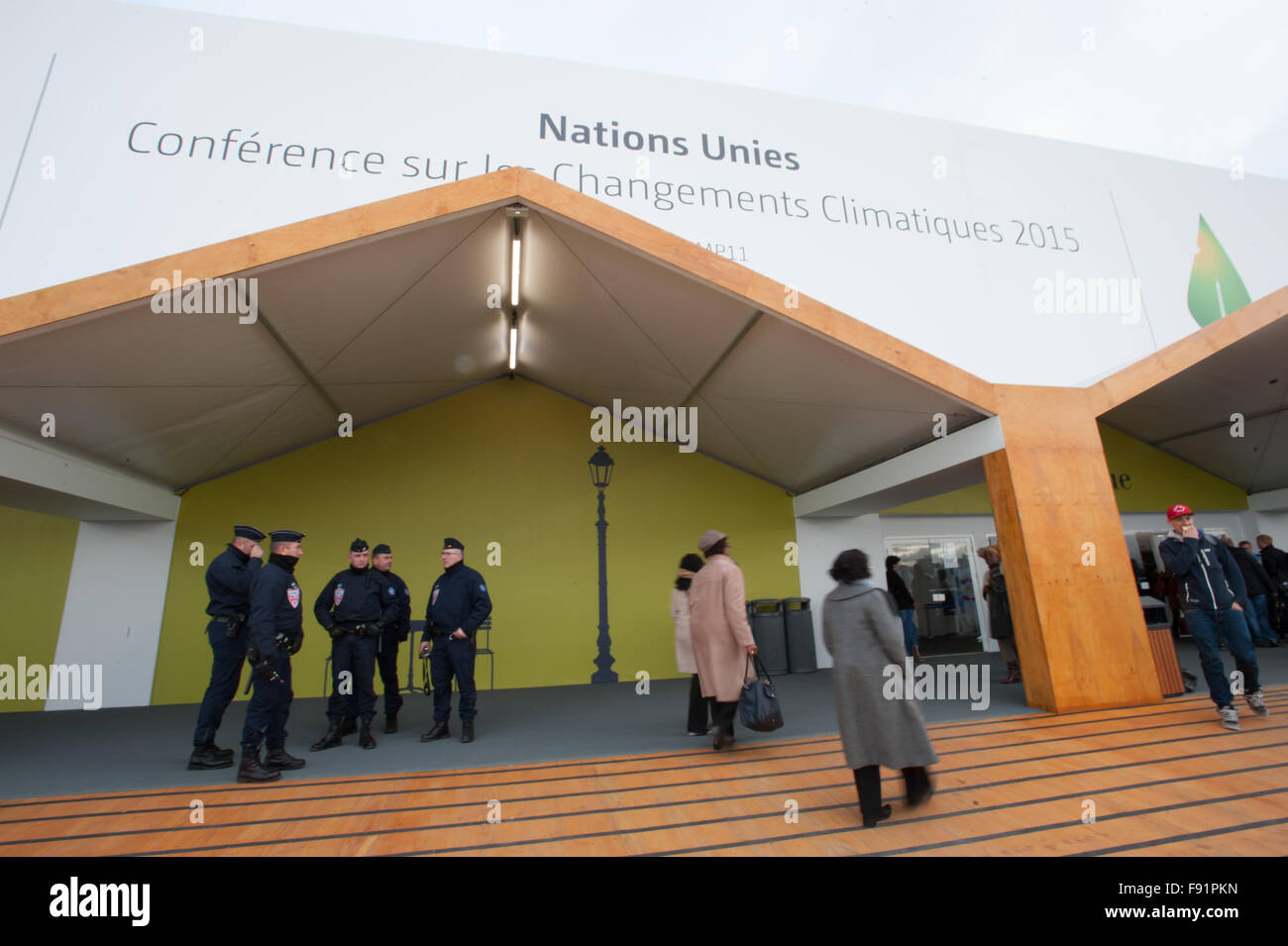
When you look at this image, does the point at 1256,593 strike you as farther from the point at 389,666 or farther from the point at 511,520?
the point at 389,666

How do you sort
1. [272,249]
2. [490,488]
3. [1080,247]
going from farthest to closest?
[1080,247] → [490,488] → [272,249]

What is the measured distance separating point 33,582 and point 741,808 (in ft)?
31.4

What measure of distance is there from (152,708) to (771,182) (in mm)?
11896

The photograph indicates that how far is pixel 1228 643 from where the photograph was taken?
458cm

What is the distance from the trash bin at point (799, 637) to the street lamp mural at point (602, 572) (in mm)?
2702

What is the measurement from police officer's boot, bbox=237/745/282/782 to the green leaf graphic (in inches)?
685

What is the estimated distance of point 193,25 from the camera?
369 inches

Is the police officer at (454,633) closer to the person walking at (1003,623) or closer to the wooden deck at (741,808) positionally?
the wooden deck at (741,808)

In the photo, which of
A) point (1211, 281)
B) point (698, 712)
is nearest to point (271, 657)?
point (698, 712)

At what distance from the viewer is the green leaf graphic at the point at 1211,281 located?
1301 centimetres
